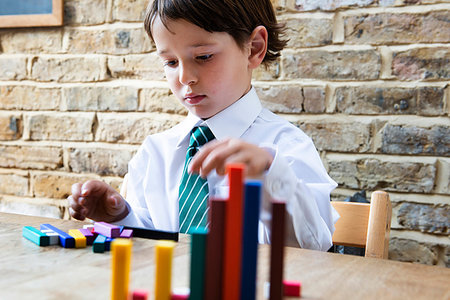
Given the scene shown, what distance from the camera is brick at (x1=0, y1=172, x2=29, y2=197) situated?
6.49 feet

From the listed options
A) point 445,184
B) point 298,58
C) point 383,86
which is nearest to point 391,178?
point 445,184

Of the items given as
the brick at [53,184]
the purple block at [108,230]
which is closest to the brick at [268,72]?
the brick at [53,184]

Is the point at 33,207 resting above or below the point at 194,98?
below

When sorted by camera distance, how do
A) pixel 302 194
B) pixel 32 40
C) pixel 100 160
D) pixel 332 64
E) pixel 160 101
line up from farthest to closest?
pixel 32 40 < pixel 100 160 < pixel 160 101 < pixel 332 64 < pixel 302 194

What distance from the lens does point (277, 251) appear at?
1.40ft

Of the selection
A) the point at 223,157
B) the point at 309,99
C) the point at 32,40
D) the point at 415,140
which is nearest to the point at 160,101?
the point at 309,99

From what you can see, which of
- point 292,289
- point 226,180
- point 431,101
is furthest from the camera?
point 431,101

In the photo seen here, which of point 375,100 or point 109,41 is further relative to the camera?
point 109,41

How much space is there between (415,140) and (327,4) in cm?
51

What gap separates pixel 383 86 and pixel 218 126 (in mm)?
580

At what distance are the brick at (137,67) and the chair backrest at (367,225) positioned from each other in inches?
37.0

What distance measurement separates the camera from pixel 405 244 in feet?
4.71

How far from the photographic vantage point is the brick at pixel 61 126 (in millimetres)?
1885

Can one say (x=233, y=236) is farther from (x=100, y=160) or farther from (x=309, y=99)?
(x=100, y=160)
